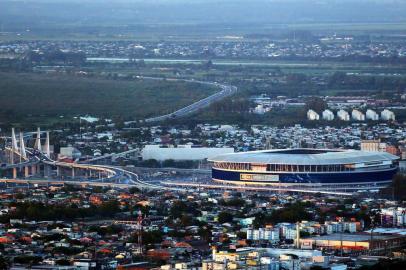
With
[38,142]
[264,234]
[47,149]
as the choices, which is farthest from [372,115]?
[264,234]

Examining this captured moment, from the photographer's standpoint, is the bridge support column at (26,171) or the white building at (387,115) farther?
the white building at (387,115)

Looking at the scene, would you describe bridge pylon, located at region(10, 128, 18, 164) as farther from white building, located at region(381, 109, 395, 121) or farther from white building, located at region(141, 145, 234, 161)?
white building, located at region(381, 109, 395, 121)

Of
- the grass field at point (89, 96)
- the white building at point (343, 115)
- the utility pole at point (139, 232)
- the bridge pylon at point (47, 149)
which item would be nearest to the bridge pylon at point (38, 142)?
the bridge pylon at point (47, 149)

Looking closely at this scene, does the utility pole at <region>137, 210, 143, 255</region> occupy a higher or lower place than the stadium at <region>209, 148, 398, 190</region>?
higher

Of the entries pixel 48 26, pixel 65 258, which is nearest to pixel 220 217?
pixel 65 258

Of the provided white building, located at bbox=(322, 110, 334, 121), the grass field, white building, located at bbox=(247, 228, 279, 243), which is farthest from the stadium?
the grass field

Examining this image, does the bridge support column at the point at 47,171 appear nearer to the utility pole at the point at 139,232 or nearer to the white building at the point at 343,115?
the utility pole at the point at 139,232

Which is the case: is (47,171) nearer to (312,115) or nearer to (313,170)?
(313,170)
